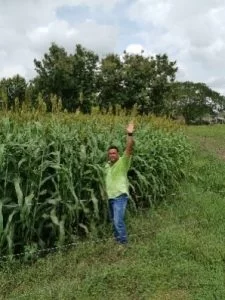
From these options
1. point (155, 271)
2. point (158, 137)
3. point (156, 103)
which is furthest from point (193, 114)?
point (155, 271)

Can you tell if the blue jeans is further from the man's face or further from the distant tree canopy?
the distant tree canopy

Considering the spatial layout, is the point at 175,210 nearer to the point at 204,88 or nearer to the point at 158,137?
the point at 158,137

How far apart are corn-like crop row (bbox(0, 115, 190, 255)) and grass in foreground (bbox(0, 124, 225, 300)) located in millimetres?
388

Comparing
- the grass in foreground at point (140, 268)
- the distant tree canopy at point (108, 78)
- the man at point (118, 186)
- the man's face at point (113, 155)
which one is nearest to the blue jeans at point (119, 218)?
the man at point (118, 186)

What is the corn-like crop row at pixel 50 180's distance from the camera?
6.34 m

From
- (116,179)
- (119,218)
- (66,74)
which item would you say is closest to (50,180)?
(116,179)

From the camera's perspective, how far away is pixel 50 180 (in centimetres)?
668

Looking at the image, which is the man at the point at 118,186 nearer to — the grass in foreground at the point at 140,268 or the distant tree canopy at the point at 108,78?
the grass in foreground at the point at 140,268

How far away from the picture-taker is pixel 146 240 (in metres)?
7.10

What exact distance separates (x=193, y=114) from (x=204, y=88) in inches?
284

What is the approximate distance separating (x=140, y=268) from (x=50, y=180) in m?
1.64

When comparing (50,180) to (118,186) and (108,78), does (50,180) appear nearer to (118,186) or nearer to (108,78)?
(118,186)

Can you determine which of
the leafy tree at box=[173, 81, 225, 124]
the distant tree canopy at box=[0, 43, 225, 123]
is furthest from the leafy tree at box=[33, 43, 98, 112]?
the leafy tree at box=[173, 81, 225, 124]

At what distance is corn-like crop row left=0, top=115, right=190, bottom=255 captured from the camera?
20.8 feet
